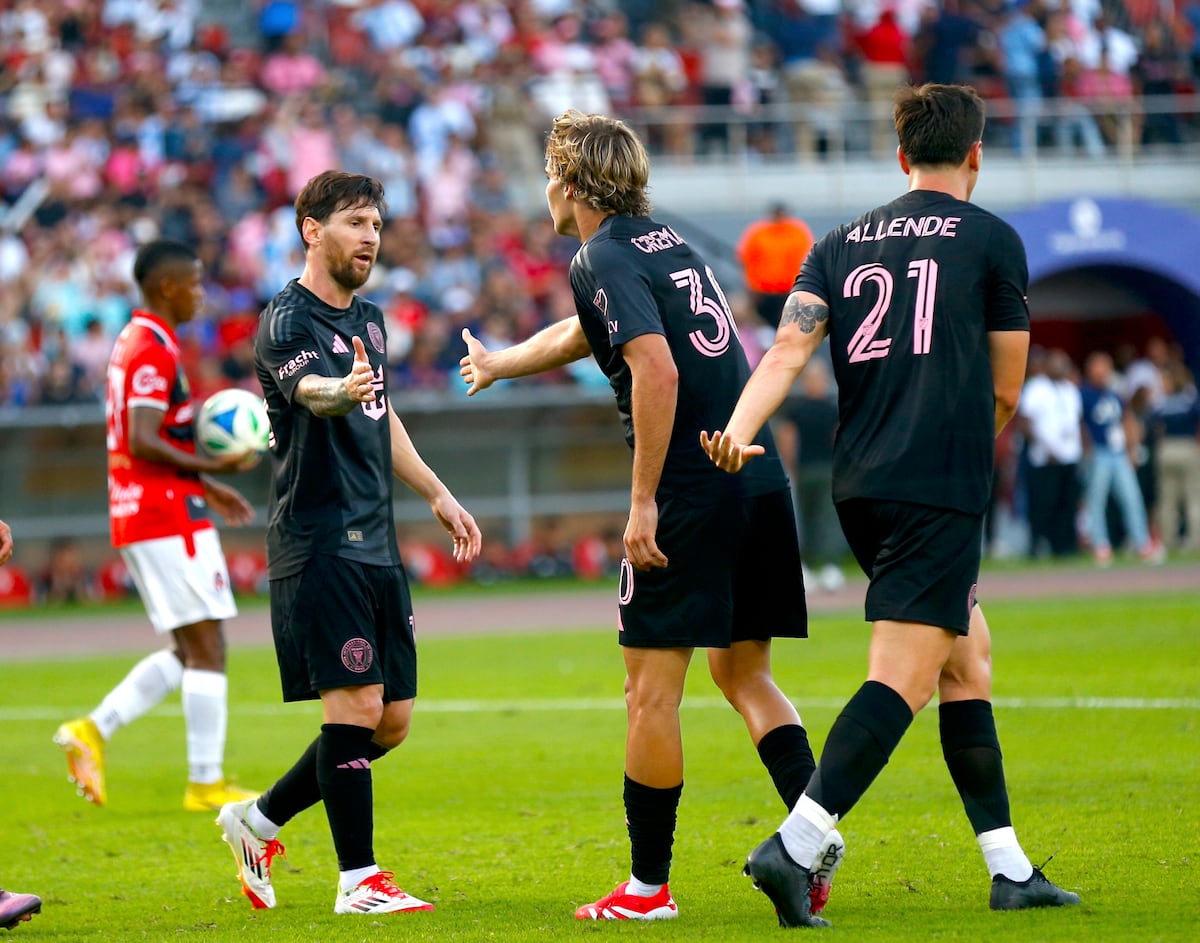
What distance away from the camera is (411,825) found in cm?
780

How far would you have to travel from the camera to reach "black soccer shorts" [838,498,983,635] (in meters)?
5.31

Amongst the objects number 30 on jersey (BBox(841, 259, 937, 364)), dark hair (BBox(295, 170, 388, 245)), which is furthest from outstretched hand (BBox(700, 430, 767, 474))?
dark hair (BBox(295, 170, 388, 245))

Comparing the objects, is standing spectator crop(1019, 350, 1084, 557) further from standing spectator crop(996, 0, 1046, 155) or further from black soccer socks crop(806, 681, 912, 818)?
black soccer socks crop(806, 681, 912, 818)

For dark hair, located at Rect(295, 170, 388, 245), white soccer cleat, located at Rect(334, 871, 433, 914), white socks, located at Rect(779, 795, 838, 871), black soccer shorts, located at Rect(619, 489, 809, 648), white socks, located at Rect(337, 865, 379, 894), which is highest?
dark hair, located at Rect(295, 170, 388, 245)

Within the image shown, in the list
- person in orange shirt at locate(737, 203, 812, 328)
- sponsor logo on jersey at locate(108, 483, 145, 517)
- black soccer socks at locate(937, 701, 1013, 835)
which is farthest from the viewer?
person in orange shirt at locate(737, 203, 812, 328)

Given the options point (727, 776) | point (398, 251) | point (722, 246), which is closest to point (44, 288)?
point (398, 251)

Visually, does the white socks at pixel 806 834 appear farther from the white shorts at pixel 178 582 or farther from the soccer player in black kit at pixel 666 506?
the white shorts at pixel 178 582

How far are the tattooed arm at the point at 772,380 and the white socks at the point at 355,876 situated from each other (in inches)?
75.8

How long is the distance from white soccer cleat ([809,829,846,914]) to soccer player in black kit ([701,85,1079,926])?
5 centimetres

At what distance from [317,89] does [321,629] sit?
20.1m

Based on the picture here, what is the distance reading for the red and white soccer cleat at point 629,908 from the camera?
5.59m

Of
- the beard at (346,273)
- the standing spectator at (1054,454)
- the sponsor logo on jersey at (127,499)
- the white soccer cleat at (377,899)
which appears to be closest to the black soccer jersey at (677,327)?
the beard at (346,273)

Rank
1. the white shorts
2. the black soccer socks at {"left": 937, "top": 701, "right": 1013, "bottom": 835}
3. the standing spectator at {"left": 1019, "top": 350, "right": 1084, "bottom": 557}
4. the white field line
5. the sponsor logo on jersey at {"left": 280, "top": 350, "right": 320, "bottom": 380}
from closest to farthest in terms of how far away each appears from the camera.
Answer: the black soccer socks at {"left": 937, "top": 701, "right": 1013, "bottom": 835}, the sponsor logo on jersey at {"left": 280, "top": 350, "right": 320, "bottom": 380}, the white shorts, the white field line, the standing spectator at {"left": 1019, "top": 350, "right": 1084, "bottom": 557}

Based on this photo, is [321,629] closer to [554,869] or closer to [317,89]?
[554,869]
